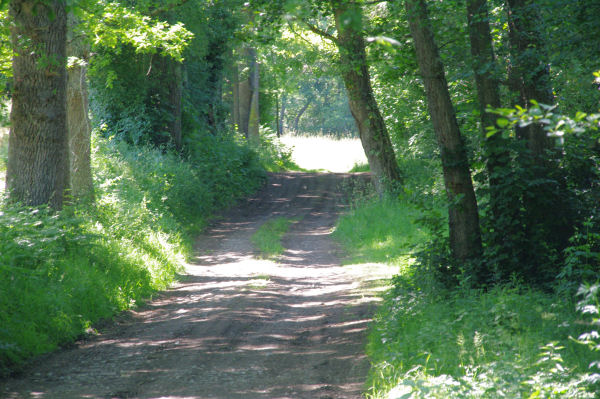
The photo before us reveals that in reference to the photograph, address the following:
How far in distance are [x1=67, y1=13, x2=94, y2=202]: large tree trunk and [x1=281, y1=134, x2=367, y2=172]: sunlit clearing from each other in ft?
85.0

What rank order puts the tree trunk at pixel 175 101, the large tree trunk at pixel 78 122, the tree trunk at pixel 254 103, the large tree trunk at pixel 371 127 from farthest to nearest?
the tree trunk at pixel 254 103
the tree trunk at pixel 175 101
the large tree trunk at pixel 371 127
the large tree trunk at pixel 78 122

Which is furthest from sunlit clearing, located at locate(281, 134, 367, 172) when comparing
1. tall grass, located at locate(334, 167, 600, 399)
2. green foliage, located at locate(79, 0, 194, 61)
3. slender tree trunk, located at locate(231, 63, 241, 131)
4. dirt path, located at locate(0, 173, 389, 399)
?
tall grass, located at locate(334, 167, 600, 399)

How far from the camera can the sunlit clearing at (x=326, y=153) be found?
40.1m

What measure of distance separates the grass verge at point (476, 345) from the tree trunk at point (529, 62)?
2.43 meters

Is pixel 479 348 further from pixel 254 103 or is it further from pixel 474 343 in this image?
pixel 254 103

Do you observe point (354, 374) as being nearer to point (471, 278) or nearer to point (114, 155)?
point (471, 278)

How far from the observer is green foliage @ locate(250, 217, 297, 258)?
48.5 ft

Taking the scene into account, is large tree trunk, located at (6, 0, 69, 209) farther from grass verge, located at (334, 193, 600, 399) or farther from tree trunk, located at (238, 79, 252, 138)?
tree trunk, located at (238, 79, 252, 138)

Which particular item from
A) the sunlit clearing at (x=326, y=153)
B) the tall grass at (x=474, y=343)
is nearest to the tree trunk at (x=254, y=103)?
the sunlit clearing at (x=326, y=153)

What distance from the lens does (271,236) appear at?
16828 mm

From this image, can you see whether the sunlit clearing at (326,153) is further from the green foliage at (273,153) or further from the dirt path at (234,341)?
the dirt path at (234,341)

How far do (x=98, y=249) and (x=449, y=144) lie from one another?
6216mm

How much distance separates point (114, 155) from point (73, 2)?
11.2 meters

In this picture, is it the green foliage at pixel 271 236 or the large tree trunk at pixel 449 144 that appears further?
the green foliage at pixel 271 236
